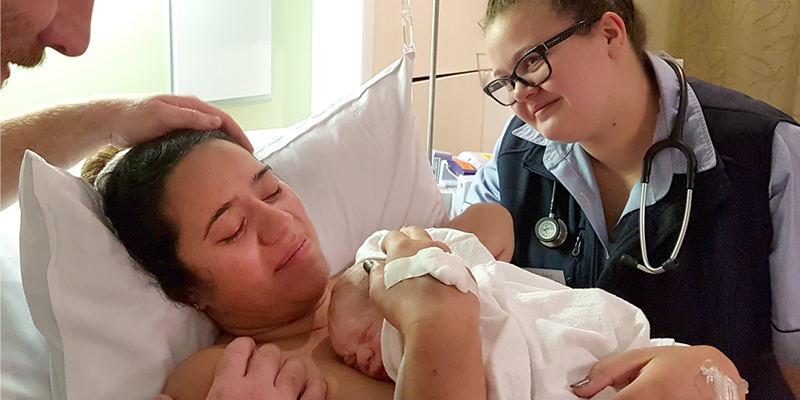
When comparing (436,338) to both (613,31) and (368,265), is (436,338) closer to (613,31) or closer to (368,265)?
(368,265)

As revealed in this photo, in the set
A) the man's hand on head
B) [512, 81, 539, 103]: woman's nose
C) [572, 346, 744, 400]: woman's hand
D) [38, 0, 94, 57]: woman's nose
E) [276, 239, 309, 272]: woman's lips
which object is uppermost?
[38, 0, 94, 57]: woman's nose

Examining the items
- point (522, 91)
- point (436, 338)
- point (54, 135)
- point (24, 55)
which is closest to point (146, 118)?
point (54, 135)

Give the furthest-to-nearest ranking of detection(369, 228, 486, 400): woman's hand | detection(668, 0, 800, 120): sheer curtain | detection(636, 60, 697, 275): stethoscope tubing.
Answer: detection(668, 0, 800, 120): sheer curtain → detection(636, 60, 697, 275): stethoscope tubing → detection(369, 228, 486, 400): woman's hand

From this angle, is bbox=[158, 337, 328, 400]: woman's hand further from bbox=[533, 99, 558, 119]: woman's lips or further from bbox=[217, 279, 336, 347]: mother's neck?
bbox=[533, 99, 558, 119]: woman's lips

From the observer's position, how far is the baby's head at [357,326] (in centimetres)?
112

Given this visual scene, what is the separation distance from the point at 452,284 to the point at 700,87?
1151mm

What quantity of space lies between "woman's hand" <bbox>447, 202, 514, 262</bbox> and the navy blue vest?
27cm

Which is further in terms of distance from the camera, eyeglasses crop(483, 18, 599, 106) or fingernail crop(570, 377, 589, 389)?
eyeglasses crop(483, 18, 599, 106)

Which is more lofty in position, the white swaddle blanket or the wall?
the wall

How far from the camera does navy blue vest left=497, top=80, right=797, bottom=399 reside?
1522 mm

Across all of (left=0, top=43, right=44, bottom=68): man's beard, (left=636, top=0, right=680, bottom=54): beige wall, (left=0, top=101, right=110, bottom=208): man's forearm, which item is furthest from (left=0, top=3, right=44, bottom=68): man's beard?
(left=636, top=0, right=680, bottom=54): beige wall

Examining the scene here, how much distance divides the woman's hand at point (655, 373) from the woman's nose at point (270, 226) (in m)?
0.59

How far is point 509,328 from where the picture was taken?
40.7 inches

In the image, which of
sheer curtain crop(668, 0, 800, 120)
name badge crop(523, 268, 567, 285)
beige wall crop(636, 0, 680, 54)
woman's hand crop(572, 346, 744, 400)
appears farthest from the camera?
beige wall crop(636, 0, 680, 54)
